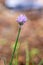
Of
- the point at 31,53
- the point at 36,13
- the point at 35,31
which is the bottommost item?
the point at 31,53

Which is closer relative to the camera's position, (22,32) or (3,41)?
(3,41)

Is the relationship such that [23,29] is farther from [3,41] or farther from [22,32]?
[3,41]

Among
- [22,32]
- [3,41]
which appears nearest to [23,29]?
[22,32]

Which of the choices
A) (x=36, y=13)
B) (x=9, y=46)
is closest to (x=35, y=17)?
(x=36, y=13)

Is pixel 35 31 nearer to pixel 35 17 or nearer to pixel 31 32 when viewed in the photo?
pixel 31 32

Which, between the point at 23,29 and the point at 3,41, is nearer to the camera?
the point at 3,41

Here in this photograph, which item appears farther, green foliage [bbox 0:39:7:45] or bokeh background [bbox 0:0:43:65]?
green foliage [bbox 0:39:7:45]
